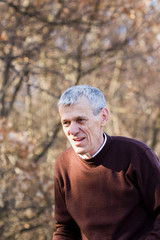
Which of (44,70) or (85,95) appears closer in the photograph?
(85,95)

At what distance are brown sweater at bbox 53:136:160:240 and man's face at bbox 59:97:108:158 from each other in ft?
0.25

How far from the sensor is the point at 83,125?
2.17 m

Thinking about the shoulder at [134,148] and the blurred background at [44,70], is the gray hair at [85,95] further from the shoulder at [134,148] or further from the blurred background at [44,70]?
the blurred background at [44,70]

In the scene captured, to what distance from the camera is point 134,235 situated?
2.14 meters

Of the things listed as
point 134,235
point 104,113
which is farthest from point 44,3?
point 134,235

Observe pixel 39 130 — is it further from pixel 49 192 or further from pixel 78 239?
pixel 78 239

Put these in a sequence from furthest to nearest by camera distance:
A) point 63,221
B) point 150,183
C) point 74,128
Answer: point 63,221 < point 74,128 < point 150,183

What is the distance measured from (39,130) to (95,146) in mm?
4335

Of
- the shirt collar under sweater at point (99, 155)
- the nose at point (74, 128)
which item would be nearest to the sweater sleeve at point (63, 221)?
the shirt collar under sweater at point (99, 155)

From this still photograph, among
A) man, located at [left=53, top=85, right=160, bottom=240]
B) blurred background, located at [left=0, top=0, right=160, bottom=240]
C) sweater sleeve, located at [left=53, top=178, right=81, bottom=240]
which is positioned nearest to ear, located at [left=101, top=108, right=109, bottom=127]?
man, located at [left=53, top=85, right=160, bottom=240]

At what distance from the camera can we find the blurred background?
507 cm

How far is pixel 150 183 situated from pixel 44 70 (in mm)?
4222

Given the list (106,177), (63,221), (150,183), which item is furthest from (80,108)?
(63,221)

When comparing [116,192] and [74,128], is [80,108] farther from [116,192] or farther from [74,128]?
[116,192]
